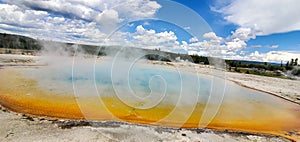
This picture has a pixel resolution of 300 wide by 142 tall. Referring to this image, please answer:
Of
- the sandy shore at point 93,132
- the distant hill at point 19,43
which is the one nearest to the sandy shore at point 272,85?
the sandy shore at point 93,132

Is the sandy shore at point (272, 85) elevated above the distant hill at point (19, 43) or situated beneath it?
situated beneath

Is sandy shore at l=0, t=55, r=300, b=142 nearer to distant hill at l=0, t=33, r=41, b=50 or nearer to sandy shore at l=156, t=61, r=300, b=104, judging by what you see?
sandy shore at l=156, t=61, r=300, b=104

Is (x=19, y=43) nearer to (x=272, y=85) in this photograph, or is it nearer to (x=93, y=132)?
(x=272, y=85)

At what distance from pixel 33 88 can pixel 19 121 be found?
4.52 meters

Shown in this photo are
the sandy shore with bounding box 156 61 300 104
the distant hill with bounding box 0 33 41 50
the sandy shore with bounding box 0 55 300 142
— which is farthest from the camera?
the distant hill with bounding box 0 33 41 50

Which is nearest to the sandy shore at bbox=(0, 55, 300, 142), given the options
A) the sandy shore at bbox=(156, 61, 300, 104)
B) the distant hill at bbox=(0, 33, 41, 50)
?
the sandy shore at bbox=(156, 61, 300, 104)

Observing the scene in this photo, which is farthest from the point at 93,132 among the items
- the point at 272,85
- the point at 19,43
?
the point at 19,43

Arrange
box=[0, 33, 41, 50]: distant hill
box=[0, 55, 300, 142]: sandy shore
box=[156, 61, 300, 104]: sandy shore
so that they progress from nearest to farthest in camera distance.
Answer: box=[0, 55, 300, 142]: sandy shore, box=[156, 61, 300, 104]: sandy shore, box=[0, 33, 41, 50]: distant hill

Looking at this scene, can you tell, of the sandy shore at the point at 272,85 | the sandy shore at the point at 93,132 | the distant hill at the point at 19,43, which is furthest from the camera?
the distant hill at the point at 19,43

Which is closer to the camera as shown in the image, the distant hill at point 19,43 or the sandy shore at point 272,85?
the sandy shore at point 272,85

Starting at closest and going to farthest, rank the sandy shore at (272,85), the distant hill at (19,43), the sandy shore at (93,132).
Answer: the sandy shore at (93,132) → the sandy shore at (272,85) → the distant hill at (19,43)

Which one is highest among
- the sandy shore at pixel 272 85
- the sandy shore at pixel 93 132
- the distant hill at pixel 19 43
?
the distant hill at pixel 19 43

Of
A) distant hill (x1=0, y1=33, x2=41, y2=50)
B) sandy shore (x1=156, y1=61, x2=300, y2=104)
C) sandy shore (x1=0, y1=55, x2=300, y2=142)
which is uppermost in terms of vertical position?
distant hill (x1=0, y1=33, x2=41, y2=50)

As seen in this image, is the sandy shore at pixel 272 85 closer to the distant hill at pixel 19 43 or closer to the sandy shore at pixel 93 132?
the sandy shore at pixel 93 132
